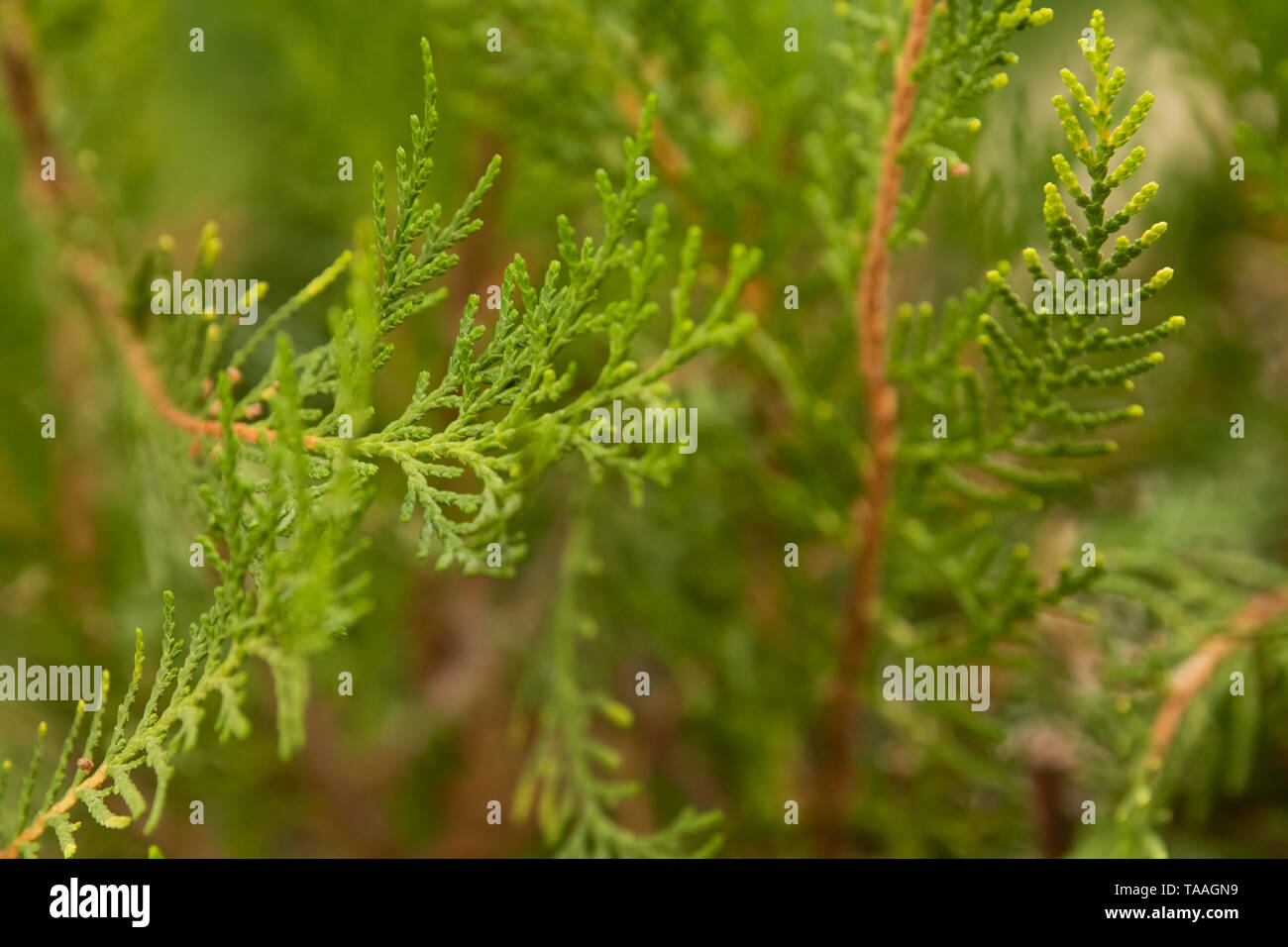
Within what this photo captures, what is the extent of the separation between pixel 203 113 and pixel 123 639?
132 centimetres

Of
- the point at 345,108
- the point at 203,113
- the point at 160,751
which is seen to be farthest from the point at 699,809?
the point at 203,113

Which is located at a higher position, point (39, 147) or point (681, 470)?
point (39, 147)

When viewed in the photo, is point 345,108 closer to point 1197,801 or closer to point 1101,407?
point 1101,407

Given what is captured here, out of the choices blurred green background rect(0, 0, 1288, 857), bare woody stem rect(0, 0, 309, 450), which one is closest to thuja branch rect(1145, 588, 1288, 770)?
blurred green background rect(0, 0, 1288, 857)

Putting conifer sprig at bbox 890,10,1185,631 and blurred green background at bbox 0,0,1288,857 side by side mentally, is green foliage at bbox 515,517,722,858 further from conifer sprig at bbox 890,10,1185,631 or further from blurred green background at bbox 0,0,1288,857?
conifer sprig at bbox 890,10,1185,631

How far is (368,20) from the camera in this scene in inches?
61.7
